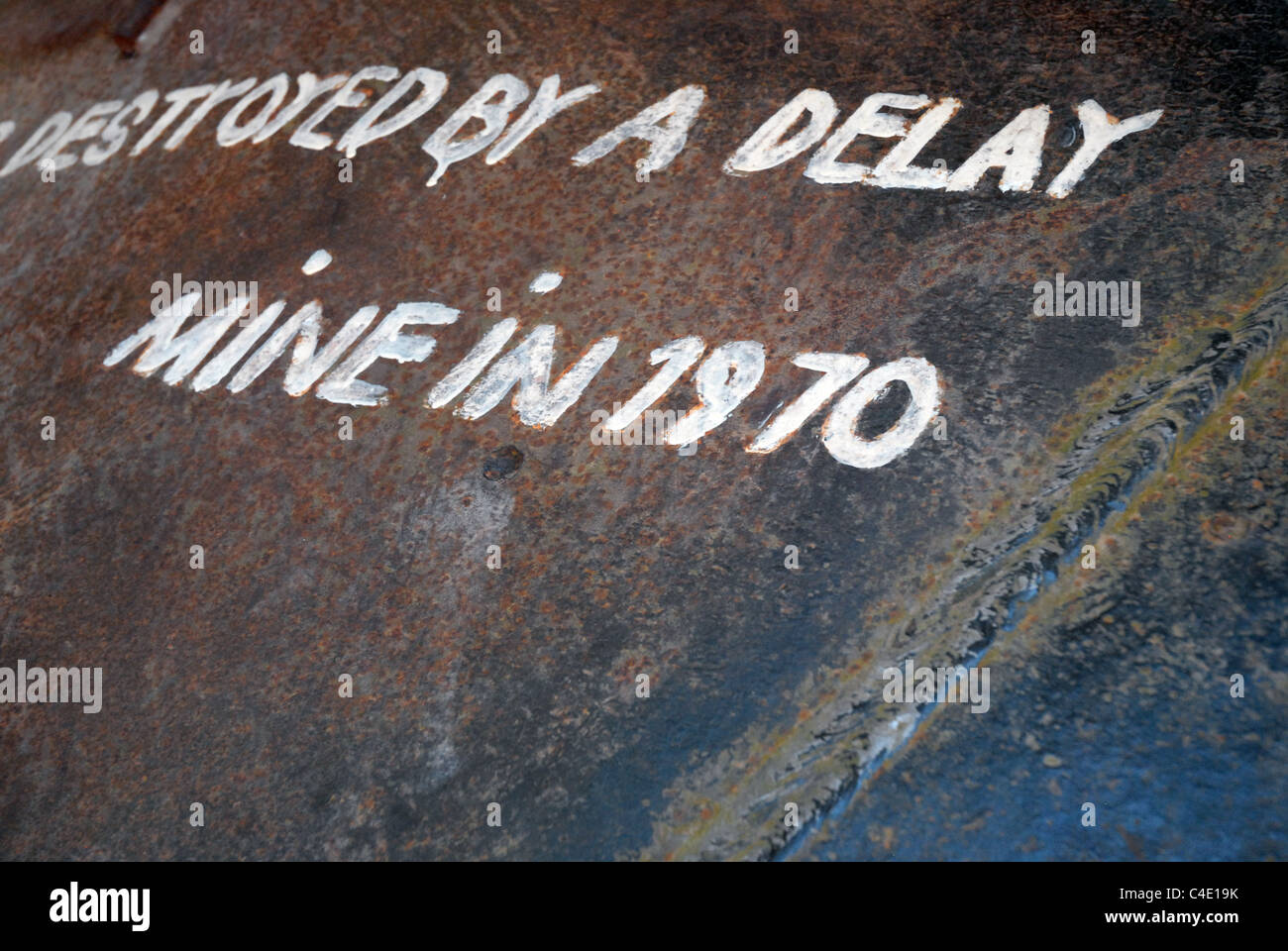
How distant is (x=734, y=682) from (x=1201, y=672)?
0.46 metres

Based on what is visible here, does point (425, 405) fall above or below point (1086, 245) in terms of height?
below

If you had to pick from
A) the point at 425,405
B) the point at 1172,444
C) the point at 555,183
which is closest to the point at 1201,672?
the point at 1172,444

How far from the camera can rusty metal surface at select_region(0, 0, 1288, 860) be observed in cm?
98

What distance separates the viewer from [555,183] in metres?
1.52

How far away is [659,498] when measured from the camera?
3.91ft

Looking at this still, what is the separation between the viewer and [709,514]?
3.82ft

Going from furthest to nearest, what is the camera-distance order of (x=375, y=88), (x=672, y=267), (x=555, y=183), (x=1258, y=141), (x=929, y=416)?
(x=375, y=88)
(x=555, y=183)
(x=672, y=267)
(x=1258, y=141)
(x=929, y=416)

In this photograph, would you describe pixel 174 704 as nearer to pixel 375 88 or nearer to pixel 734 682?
pixel 734 682

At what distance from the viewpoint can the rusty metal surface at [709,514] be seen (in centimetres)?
98

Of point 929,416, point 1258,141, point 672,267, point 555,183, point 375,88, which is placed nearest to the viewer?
point 929,416
